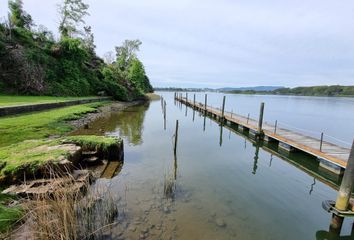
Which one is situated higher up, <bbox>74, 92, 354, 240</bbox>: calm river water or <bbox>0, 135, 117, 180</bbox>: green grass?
<bbox>0, 135, 117, 180</bbox>: green grass

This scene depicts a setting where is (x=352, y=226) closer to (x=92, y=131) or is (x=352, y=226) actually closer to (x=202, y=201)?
(x=202, y=201)

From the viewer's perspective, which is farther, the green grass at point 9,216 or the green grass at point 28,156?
the green grass at point 28,156

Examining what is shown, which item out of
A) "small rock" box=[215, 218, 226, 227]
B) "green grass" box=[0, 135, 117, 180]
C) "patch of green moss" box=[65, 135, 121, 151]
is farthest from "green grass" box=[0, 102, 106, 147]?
"small rock" box=[215, 218, 226, 227]

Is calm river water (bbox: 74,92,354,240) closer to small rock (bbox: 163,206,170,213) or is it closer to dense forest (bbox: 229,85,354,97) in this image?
small rock (bbox: 163,206,170,213)

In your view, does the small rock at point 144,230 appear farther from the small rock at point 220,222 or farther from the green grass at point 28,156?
the green grass at point 28,156

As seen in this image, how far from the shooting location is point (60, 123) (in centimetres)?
1253

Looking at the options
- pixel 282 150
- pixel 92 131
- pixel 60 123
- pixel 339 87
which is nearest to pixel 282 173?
pixel 282 150

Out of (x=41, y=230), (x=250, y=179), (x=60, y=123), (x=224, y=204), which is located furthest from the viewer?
(x=60, y=123)

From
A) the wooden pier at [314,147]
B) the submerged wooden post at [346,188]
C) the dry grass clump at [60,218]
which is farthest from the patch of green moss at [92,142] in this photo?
the wooden pier at [314,147]

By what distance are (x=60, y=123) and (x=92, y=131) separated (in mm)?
1816

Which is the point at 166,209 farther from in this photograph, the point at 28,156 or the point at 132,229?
the point at 28,156

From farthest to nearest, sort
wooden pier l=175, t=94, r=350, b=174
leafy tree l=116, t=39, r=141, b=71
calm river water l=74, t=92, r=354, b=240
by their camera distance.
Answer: leafy tree l=116, t=39, r=141, b=71 < wooden pier l=175, t=94, r=350, b=174 < calm river water l=74, t=92, r=354, b=240

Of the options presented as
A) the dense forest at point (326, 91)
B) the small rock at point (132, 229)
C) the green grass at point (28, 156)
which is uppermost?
the green grass at point (28, 156)

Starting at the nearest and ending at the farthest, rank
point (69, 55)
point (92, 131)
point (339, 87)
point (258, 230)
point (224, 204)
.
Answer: point (258, 230) → point (224, 204) → point (92, 131) → point (69, 55) → point (339, 87)
